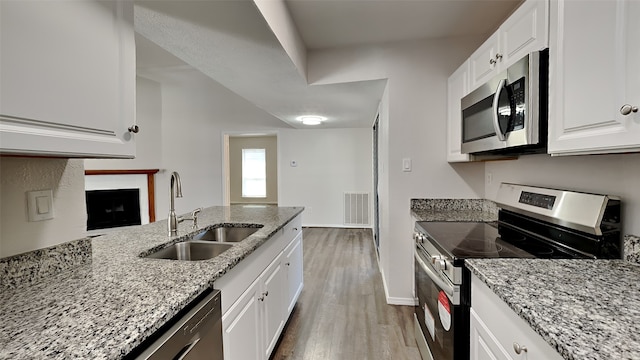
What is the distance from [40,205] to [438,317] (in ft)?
5.81

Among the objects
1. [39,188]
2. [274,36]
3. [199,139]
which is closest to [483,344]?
[39,188]

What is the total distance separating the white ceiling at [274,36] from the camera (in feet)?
4.90

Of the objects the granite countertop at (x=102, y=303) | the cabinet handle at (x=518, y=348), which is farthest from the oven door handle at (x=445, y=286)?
the granite countertop at (x=102, y=303)

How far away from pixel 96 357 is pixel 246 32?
5.30ft

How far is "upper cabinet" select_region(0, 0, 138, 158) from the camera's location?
2.09 ft

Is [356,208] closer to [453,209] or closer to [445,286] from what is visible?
[453,209]

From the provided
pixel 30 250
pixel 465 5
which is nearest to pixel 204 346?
pixel 30 250

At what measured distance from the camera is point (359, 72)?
2.55 meters

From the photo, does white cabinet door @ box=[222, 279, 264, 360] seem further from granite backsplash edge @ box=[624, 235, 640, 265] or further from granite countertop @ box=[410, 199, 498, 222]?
granite backsplash edge @ box=[624, 235, 640, 265]

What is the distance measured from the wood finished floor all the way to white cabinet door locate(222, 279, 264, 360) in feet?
1.67

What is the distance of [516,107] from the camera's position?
4.27 feet

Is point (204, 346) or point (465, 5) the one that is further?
point (465, 5)

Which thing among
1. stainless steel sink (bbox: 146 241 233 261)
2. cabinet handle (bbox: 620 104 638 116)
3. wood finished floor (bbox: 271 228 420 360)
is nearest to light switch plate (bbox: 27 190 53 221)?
stainless steel sink (bbox: 146 241 233 261)

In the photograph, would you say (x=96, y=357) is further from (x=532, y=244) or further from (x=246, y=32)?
(x=532, y=244)
